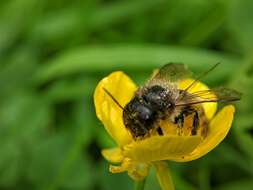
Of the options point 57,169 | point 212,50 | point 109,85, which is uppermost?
point 109,85

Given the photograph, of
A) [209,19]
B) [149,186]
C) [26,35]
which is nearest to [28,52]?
[26,35]

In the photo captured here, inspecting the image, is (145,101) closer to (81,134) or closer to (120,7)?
(81,134)

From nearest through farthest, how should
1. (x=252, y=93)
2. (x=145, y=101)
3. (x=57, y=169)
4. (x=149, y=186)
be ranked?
(x=145, y=101) < (x=149, y=186) < (x=252, y=93) < (x=57, y=169)

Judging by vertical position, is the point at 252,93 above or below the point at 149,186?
above

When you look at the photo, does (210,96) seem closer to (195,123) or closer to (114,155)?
(195,123)

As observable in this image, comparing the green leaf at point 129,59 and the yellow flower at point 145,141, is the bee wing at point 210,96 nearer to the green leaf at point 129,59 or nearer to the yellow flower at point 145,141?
the yellow flower at point 145,141

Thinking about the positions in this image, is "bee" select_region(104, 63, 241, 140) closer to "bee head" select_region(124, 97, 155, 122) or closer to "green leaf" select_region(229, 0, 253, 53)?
"bee head" select_region(124, 97, 155, 122)

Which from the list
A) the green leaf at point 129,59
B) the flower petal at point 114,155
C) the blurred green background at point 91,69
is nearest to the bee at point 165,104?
the flower petal at point 114,155
